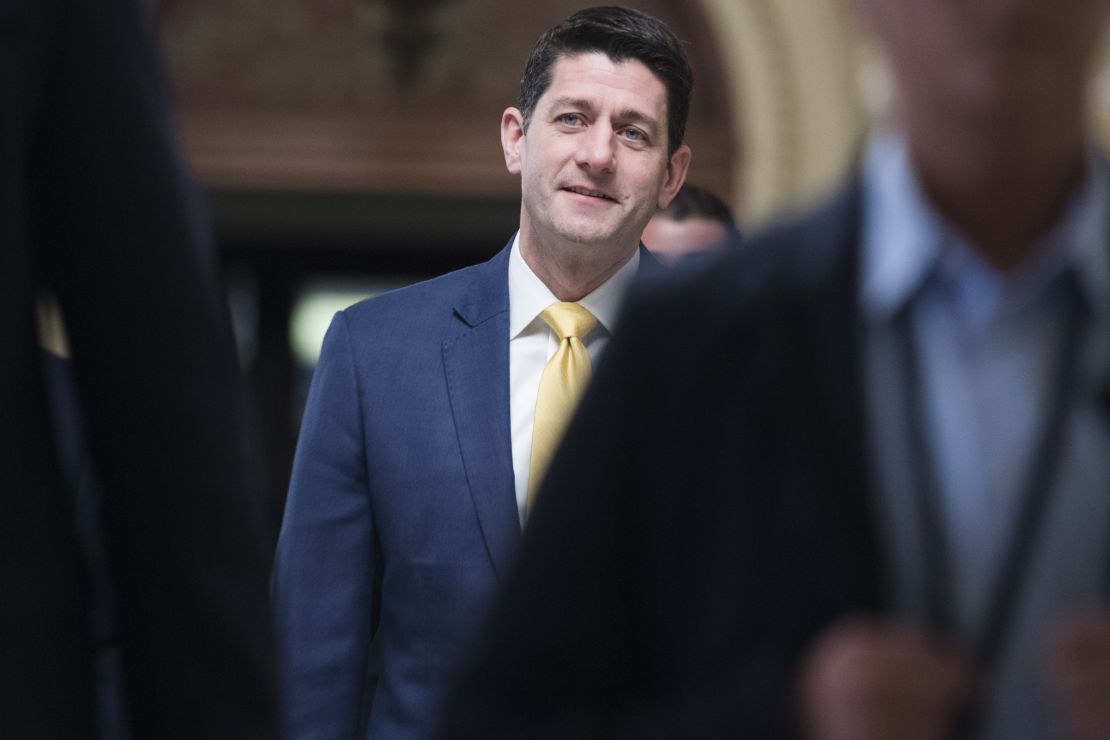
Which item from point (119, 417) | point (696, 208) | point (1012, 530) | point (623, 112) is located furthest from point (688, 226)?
point (1012, 530)

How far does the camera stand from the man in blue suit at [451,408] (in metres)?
2.97

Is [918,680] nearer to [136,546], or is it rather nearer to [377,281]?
[136,546]

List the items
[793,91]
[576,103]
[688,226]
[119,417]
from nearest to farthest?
[119,417] → [576,103] → [688,226] → [793,91]

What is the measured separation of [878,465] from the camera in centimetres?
128

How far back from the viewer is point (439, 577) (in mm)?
2963

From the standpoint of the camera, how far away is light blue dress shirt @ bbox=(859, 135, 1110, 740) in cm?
125

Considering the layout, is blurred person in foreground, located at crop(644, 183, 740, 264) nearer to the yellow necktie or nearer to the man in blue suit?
the man in blue suit

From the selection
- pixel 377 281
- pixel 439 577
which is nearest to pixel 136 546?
pixel 439 577

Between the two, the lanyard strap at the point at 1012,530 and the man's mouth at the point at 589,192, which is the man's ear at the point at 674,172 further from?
the lanyard strap at the point at 1012,530

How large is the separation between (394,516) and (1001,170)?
1819mm

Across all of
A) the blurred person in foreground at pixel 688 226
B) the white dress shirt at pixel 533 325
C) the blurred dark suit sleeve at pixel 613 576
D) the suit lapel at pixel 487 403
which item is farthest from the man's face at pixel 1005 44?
the blurred person in foreground at pixel 688 226

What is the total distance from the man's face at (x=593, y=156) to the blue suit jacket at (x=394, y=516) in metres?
0.16

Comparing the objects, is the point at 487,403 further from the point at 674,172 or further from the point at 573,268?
the point at 674,172

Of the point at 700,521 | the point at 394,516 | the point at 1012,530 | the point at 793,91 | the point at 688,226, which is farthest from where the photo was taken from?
the point at 793,91
